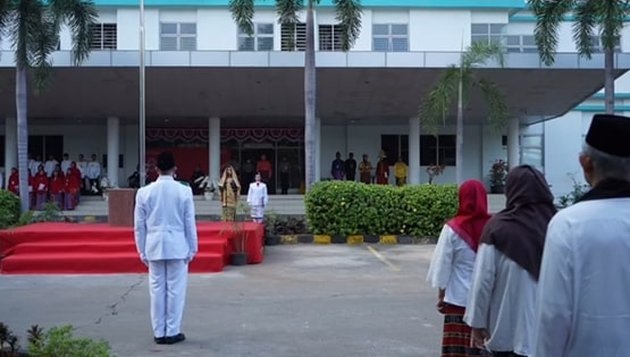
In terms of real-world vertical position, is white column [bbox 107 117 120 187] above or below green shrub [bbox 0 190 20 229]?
above

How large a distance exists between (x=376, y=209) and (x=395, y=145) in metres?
18.0

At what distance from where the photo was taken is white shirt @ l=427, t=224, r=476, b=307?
5.12m

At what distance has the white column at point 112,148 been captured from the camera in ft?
105

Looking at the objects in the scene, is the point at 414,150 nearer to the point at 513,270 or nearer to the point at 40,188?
the point at 40,188

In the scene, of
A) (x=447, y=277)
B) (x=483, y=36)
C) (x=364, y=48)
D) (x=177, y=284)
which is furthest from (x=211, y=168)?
(x=447, y=277)

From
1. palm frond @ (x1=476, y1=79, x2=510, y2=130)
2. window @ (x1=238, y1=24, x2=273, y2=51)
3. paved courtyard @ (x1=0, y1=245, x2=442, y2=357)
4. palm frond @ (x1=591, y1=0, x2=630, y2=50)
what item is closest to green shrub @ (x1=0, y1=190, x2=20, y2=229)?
paved courtyard @ (x1=0, y1=245, x2=442, y2=357)

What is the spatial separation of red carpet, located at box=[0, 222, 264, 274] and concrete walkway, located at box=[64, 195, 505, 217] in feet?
30.8

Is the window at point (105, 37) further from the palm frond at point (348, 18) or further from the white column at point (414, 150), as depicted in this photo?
the white column at point (414, 150)

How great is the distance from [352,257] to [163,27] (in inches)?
681

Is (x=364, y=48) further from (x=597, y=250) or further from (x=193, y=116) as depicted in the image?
(x=597, y=250)

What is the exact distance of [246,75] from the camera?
27.2 m

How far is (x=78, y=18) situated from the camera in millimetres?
21000

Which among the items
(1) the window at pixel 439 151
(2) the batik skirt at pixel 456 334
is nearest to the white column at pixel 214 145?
(1) the window at pixel 439 151

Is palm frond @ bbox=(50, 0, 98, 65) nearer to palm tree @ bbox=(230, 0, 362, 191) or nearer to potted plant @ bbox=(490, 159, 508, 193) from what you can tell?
palm tree @ bbox=(230, 0, 362, 191)
